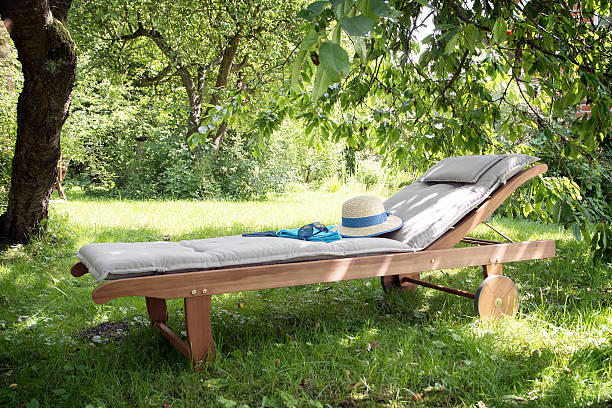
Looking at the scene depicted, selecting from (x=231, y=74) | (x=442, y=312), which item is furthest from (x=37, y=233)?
(x=231, y=74)

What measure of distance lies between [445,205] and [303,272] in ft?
4.07

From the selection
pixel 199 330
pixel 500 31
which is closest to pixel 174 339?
pixel 199 330

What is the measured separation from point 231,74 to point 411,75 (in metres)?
9.10

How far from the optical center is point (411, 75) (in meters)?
4.67

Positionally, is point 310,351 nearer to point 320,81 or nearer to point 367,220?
point 367,220

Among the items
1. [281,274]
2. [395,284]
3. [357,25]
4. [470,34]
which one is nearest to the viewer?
[357,25]

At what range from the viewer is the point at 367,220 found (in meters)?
3.41

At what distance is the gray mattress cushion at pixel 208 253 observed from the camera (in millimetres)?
2328

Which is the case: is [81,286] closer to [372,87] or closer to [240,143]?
[372,87]

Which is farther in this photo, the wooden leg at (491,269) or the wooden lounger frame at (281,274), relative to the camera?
the wooden leg at (491,269)

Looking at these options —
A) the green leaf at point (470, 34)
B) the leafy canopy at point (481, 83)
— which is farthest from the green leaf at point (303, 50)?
the green leaf at point (470, 34)

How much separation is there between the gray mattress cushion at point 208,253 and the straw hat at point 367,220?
11.9 inches

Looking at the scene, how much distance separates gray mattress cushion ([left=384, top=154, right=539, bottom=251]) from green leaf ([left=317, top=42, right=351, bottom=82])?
2205 mm

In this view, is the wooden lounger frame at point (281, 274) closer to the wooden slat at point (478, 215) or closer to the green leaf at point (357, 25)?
the wooden slat at point (478, 215)
